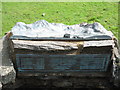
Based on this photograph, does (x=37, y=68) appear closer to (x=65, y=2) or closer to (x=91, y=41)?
(x=91, y=41)

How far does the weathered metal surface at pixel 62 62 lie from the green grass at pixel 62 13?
258cm

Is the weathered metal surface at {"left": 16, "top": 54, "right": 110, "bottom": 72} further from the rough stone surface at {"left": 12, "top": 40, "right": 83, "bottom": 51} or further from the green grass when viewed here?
the green grass

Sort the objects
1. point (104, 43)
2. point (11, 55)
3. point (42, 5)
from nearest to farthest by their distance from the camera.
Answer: point (104, 43) < point (11, 55) < point (42, 5)

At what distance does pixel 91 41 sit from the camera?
3.95m

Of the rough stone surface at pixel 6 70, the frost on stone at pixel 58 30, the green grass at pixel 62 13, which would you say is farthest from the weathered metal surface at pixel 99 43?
the green grass at pixel 62 13

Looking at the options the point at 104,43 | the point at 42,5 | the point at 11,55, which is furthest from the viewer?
the point at 42,5

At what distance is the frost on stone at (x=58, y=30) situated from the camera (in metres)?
4.05

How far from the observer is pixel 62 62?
405 centimetres

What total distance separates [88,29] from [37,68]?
1.24 m

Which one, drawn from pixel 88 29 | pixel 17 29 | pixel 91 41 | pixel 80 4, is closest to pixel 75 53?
pixel 91 41

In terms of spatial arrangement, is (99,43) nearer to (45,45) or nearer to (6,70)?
(45,45)

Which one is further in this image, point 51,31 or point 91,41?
point 51,31

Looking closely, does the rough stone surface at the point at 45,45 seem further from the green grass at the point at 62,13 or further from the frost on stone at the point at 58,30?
the green grass at the point at 62,13

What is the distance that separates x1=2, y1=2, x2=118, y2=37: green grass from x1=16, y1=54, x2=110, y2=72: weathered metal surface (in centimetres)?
258
